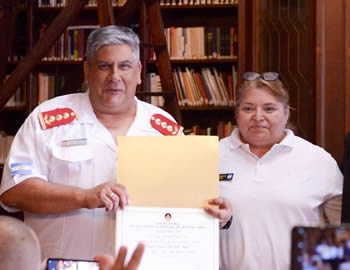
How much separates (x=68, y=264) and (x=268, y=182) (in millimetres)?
927

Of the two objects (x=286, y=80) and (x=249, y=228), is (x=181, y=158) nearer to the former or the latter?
(x=249, y=228)

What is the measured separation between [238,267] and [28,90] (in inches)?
132

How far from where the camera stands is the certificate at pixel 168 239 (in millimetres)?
1769

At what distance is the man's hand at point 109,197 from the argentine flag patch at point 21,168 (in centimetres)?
25

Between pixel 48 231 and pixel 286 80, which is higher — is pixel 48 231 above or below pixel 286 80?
below

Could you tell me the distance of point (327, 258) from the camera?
684mm

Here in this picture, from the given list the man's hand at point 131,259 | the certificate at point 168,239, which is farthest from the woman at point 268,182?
the man's hand at point 131,259

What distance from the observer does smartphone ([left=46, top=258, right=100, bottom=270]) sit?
1.34m

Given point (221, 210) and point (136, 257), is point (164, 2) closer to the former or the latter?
point (221, 210)

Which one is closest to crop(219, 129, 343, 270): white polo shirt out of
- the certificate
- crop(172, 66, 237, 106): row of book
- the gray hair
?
the certificate

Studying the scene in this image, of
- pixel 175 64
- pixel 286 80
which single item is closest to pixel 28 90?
pixel 175 64

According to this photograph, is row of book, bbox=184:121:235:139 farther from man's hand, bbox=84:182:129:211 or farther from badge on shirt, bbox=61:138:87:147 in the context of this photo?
man's hand, bbox=84:182:129:211

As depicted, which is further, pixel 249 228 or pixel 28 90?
pixel 28 90

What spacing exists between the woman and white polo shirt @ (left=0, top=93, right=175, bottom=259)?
42 cm
